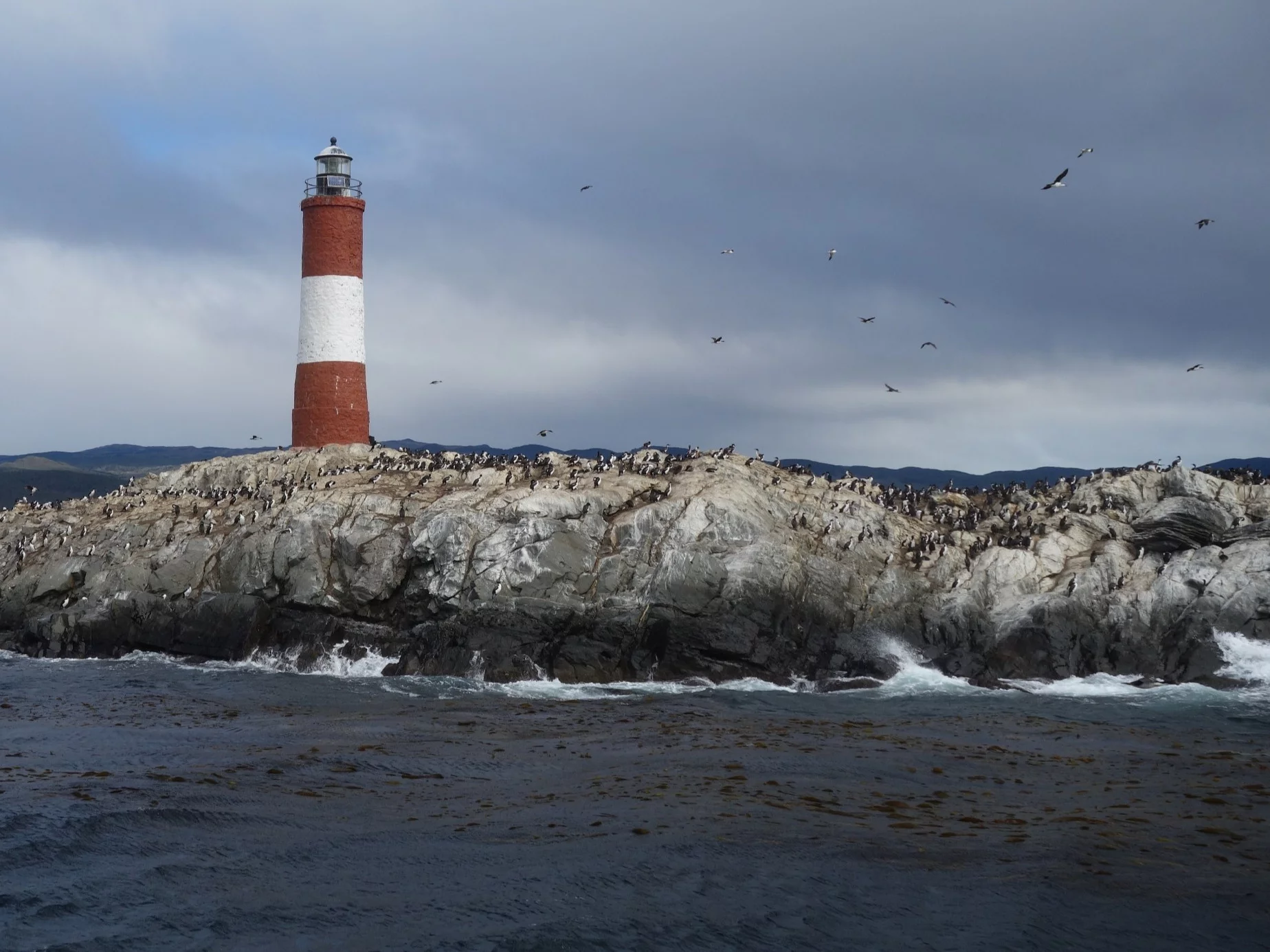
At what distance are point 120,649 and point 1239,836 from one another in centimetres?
4197

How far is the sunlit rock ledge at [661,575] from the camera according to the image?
4338cm

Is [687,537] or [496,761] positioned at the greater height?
[687,537]

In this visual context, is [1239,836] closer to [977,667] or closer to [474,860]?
[474,860]

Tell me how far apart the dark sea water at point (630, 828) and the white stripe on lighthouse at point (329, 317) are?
29.5 m

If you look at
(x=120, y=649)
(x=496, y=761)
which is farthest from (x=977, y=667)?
(x=120, y=649)

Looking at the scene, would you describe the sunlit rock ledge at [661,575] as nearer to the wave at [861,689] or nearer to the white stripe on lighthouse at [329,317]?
the wave at [861,689]

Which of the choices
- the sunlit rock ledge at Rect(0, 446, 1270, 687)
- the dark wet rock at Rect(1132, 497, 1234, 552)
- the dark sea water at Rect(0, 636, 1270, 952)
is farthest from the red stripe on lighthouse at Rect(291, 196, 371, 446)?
the dark wet rock at Rect(1132, 497, 1234, 552)

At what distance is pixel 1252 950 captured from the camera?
15.3 metres

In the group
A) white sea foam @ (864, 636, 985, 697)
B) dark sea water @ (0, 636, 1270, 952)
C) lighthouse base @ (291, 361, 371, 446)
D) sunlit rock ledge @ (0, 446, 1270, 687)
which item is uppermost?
lighthouse base @ (291, 361, 371, 446)

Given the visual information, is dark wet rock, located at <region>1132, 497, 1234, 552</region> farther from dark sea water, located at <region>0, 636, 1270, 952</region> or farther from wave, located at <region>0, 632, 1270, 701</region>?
dark sea water, located at <region>0, 636, 1270, 952</region>

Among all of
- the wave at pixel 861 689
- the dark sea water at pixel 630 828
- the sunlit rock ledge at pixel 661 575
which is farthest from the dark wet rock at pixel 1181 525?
the dark sea water at pixel 630 828

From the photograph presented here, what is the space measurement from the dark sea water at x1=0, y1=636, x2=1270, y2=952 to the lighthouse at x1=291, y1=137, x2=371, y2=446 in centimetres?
2893

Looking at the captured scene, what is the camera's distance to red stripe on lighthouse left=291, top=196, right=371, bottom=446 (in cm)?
6175

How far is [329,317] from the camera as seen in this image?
203 feet
